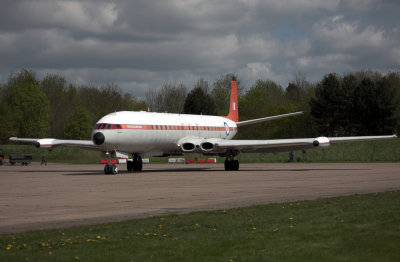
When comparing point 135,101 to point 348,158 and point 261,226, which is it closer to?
point 348,158

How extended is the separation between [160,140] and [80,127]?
50428mm

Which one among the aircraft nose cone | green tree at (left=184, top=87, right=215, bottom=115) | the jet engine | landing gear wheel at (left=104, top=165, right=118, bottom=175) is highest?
green tree at (left=184, top=87, right=215, bottom=115)

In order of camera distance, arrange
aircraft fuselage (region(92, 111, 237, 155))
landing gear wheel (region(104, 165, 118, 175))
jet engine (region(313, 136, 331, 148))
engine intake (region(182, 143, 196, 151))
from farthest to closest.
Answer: engine intake (region(182, 143, 196, 151)) → jet engine (region(313, 136, 331, 148)) → aircraft fuselage (region(92, 111, 237, 155)) → landing gear wheel (region(104, 165, 118, 175))

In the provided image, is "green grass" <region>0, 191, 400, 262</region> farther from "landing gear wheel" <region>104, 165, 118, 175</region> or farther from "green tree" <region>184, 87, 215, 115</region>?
"green tree" <region>184, 87, 215, 115</region>

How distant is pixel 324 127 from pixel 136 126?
162ft

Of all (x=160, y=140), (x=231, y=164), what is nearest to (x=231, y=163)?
(x=231, y=164)

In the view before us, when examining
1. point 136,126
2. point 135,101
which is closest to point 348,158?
point 136,126

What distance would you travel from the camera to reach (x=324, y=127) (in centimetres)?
7694

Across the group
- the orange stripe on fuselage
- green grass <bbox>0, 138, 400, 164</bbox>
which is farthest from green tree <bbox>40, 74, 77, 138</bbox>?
the orange stripe on fuselage

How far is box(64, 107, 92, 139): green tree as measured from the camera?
82375 millimetres

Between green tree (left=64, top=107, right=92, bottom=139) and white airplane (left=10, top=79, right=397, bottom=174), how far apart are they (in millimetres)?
45610

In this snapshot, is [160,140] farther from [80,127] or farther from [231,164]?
[80,127]

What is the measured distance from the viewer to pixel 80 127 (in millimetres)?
82500

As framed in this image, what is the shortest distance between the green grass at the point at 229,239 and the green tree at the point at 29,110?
76.3 meters
